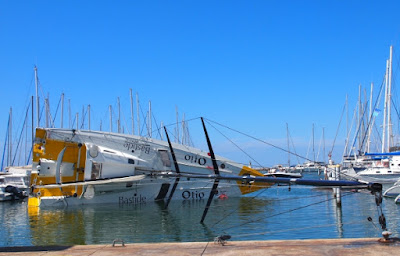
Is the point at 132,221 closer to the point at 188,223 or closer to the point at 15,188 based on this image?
the point at 188,223

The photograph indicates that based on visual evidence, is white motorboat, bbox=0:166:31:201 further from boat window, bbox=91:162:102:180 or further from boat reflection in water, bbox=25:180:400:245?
boat window, bbox=91:162:102:180

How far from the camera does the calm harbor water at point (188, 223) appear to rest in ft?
65.5

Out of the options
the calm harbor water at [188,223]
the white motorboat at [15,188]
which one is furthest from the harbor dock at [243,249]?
the white motorboat at [15,188]

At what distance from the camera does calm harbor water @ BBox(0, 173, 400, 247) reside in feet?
65.5

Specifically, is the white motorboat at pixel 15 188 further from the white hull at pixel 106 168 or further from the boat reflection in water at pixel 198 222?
the boat reflection in water at pixel 198 222

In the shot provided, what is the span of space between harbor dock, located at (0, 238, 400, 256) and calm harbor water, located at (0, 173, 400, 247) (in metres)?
3.76

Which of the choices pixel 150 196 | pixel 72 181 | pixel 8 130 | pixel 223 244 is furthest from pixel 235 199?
pixel 8 130

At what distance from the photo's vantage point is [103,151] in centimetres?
3625

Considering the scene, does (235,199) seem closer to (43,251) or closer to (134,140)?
(134,140)

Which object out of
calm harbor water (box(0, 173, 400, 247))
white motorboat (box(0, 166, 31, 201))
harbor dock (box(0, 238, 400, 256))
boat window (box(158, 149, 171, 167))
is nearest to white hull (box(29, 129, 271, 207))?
boat window (box(158, 149, 171, 167))

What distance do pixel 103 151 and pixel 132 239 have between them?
17.5 meters

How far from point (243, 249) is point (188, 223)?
48.3ft

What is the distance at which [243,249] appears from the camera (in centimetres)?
1052

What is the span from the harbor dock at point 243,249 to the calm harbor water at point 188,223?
3.76m
